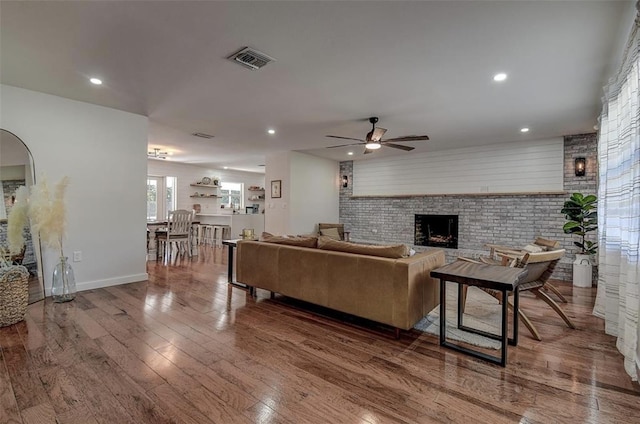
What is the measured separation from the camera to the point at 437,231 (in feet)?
22.2

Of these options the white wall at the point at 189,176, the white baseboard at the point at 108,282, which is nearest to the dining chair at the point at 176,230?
the white baseboard at the point at 108,282

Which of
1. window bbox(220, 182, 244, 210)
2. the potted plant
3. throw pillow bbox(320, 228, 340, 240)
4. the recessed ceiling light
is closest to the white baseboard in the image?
throw pillow bbox(320, 228, 340, 240)

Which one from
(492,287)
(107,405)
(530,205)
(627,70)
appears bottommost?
(107,405)

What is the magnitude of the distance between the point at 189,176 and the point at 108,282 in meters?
5.82

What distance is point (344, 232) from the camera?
7.91 m

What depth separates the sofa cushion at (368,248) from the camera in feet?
8.97

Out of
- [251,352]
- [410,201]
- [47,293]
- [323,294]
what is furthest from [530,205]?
[47,293]

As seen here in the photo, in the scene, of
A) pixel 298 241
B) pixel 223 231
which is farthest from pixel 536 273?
pixel 223 231

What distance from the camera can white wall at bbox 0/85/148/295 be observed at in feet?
11.8

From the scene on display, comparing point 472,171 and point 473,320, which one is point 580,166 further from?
point 473,320

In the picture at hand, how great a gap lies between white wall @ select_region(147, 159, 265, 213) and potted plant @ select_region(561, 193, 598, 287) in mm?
8563

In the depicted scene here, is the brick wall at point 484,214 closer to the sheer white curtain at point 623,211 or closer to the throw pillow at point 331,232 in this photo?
the throw pillow at point 331,232

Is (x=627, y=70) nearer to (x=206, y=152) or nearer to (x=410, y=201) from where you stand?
(x=410, y=201)

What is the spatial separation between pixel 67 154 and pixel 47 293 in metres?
1.74
